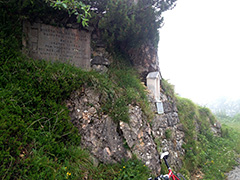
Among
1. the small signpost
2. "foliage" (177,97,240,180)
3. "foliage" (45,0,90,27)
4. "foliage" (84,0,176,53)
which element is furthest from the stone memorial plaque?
"foliage" (177,97,240,180)

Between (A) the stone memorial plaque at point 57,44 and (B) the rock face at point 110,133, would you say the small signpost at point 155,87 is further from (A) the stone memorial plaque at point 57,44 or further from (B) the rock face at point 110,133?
(A) the stone memorial plaque at point 57,44

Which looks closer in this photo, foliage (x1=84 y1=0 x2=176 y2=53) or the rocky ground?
foliage (x1=84 y1=0 x2=176 y2=53)

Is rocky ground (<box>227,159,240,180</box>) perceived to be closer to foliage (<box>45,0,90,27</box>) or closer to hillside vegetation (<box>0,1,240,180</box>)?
hillside vegetation (<box>0,1,240,180</box>)

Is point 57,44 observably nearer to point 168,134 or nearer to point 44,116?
point 44,116

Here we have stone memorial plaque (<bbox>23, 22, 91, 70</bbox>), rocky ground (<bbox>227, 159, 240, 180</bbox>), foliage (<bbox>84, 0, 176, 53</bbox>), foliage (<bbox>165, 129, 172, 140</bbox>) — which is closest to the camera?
stone memorial plaque (<bbox>23, 22, 91, 70</bbox>)

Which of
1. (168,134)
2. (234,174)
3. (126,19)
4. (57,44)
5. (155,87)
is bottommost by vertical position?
(234,174)

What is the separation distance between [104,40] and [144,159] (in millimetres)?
4283

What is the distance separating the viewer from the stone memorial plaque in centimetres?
462

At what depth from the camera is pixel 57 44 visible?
16.4 ft

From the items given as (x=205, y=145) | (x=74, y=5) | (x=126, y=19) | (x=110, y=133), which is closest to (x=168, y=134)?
(x=205, y=145)

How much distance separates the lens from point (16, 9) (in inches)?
168

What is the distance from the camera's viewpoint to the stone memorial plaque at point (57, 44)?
462cm

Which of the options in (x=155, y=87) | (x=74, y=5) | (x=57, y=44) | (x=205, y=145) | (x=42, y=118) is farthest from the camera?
(x=205, y=145)

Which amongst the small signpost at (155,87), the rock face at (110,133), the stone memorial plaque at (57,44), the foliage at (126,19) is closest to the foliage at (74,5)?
the stone memorial plaque at (57,44)
